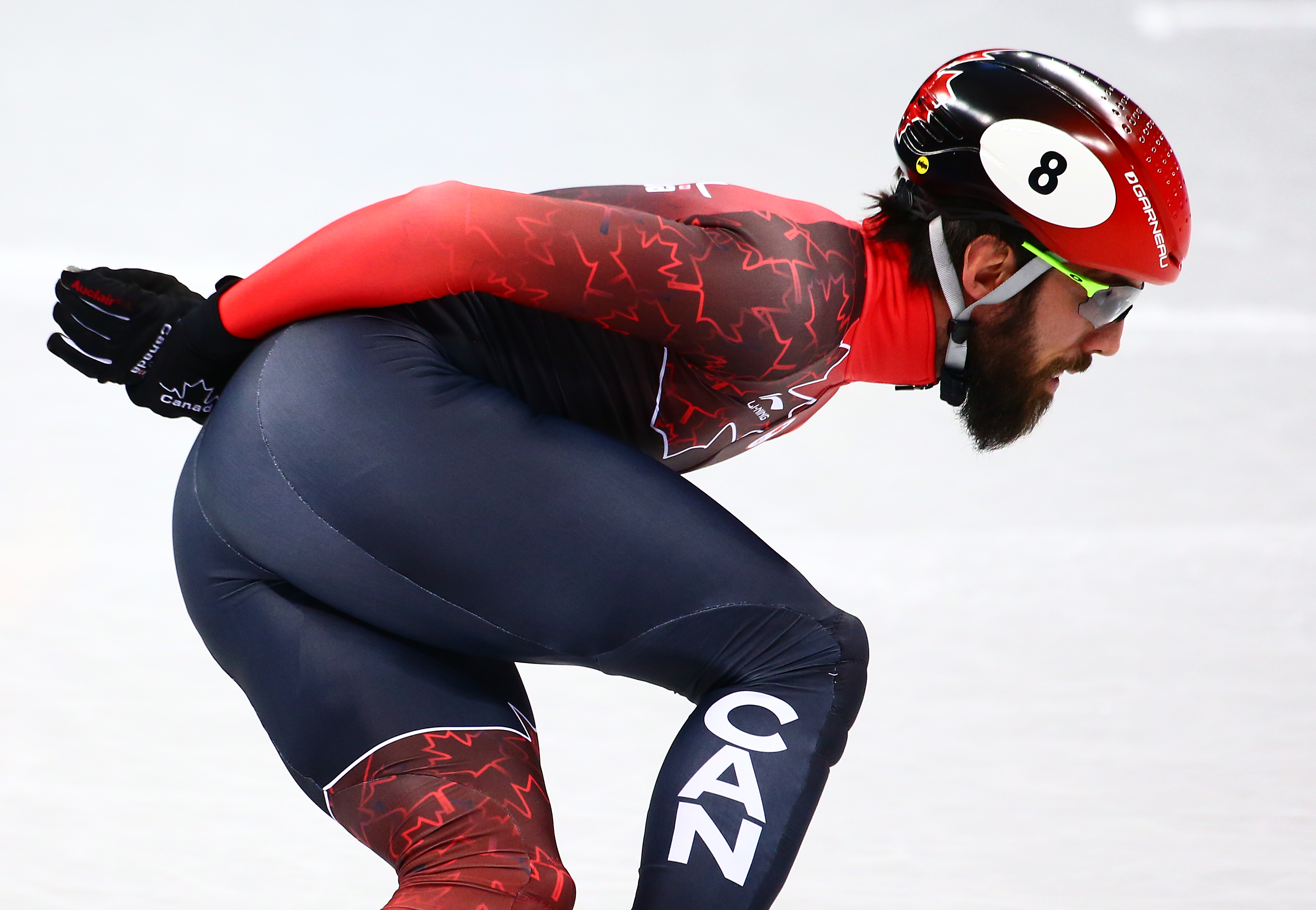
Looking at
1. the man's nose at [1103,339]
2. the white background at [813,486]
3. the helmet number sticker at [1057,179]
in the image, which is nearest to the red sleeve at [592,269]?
the helmet number sticker at [1057,179]

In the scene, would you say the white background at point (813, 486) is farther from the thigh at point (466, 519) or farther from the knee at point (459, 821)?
the thigh at point (466, 519)

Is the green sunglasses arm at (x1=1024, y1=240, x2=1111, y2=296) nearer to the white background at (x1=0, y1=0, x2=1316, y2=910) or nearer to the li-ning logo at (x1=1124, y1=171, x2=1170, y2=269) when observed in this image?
the li-ning logo at (x1=1124, y1=171, x2=1170, y2=269)

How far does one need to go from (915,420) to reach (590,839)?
2675 mm

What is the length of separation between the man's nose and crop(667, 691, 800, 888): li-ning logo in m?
0.65

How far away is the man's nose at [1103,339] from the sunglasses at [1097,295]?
0.05ft

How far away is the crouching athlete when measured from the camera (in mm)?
1502

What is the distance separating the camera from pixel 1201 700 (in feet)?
9.87

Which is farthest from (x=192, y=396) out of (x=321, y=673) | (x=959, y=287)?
(x=959, y=287)

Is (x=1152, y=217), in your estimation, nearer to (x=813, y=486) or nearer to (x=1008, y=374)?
(x=1008, y=374)

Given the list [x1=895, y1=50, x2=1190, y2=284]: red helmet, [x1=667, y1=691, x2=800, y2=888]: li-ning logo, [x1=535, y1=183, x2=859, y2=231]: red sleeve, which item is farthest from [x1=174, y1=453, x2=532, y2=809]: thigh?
[x1=895, y1=50, x2=1190, y2=284]: red helmet

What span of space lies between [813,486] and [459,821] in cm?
286

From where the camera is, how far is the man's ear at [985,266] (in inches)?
67.9

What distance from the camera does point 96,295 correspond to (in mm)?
1731

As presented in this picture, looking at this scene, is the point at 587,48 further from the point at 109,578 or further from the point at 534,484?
the point at 534,484
